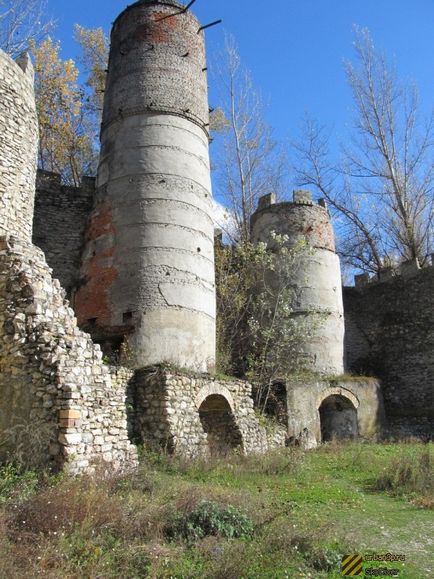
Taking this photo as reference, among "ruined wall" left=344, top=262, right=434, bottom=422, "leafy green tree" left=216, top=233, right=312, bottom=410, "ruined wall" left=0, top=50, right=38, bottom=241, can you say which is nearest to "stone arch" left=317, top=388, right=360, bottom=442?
"leafy green tree" left=216, top=233, right=312, bottom=410

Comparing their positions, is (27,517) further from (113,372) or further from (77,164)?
(77,164)

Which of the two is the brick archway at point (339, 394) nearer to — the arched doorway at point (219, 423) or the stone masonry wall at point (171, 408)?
the arched doorway at point (219, 423)

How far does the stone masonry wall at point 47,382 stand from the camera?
6918mm

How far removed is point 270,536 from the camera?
211 inches

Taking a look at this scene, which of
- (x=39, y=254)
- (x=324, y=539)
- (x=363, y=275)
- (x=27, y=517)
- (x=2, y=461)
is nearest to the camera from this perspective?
(x=27, y=517)

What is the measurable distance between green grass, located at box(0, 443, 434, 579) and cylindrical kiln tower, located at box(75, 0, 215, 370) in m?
4.83

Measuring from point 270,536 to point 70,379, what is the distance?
3.31m

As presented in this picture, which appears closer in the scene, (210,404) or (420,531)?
(420,531)

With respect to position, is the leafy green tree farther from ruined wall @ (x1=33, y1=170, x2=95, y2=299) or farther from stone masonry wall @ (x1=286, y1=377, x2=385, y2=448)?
ruined wall @ (x1=33, y1=170, x2=95, y2=299)

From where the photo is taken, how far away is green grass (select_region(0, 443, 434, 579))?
4.52 metres

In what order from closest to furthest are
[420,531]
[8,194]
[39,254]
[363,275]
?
[420,531] → [39,254] → [8,194] → [363,275]

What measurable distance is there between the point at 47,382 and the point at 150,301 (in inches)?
215

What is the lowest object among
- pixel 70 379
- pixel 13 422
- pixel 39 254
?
pixel 13 422

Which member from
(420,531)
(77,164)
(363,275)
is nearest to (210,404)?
(420,531)
